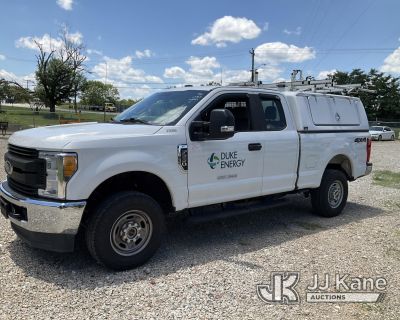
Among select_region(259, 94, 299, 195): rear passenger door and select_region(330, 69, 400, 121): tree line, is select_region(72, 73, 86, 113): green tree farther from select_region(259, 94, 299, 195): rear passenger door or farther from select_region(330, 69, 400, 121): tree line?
select_region(259, 94, 299, 195): rear passenger door

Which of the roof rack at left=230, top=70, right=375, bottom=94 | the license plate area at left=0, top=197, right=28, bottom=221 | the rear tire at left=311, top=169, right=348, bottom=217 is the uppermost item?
the roof rack at left=230, top=70, right=375, bottom=94

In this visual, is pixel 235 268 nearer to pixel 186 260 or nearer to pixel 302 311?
pixel 186 260

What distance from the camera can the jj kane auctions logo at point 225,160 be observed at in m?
4.88

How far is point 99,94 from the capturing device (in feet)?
315

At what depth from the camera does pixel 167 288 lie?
402 centimetres

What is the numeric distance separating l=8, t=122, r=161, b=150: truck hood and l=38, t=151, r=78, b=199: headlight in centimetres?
9

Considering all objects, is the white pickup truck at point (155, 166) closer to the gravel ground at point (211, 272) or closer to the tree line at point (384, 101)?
the gravel ground at point (211, 272)

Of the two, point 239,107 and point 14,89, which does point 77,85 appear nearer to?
point 14,89

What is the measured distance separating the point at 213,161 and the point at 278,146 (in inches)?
48.0

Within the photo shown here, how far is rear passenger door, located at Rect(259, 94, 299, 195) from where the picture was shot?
558cm

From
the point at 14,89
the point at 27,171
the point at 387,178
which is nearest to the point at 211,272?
the point at 27,171

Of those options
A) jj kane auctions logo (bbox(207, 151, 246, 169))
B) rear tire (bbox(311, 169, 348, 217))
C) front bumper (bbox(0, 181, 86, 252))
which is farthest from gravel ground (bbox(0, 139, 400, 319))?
jj kane auctions logo (bbox(207, 151, 246, 169))

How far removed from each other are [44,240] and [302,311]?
8.36ft

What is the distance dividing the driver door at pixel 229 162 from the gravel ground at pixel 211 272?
72 cm
